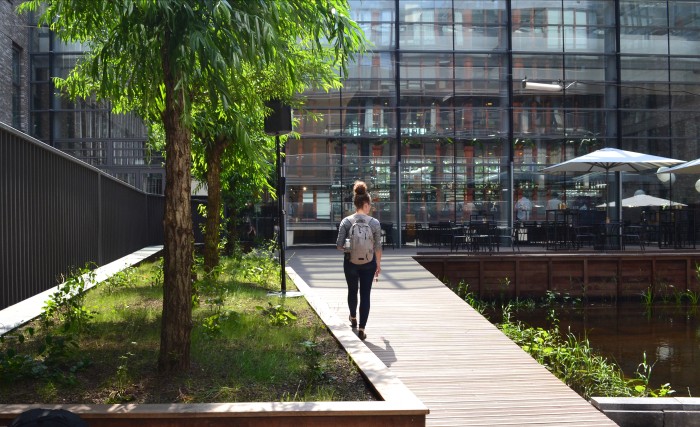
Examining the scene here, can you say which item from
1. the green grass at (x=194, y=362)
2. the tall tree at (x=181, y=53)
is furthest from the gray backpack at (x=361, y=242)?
the tall tree at (x=181, y=53)

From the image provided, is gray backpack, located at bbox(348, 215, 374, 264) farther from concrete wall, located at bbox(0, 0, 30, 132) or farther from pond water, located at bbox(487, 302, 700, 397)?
concrete wall, located at bbox(0, 0, 30, 132)

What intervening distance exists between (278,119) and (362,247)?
11.4 ft

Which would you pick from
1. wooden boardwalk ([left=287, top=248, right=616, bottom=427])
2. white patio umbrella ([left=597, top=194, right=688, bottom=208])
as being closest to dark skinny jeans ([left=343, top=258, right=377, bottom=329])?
wooden boardwalk ([left=287, top=248, right=616, bottom=427])

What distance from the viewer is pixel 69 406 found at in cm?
506

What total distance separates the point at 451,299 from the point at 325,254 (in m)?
10.6

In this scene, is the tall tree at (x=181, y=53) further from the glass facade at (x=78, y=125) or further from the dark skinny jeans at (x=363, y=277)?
the glass facade at (x=78, y=125)

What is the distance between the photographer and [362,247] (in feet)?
28.8

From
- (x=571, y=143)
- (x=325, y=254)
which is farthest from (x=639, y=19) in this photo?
(x=325, y=254)

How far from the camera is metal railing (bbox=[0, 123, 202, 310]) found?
8.70 meters

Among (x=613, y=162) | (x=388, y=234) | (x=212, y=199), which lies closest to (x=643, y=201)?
(x=613, y=162)

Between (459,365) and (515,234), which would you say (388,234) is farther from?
(459,365)

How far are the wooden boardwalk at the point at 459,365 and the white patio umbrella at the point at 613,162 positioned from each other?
10.1 meters

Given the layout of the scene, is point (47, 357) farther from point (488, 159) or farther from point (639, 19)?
point (639, 19)

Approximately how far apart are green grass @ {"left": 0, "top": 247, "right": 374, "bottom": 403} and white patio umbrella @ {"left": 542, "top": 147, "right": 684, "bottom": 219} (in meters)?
14.4
